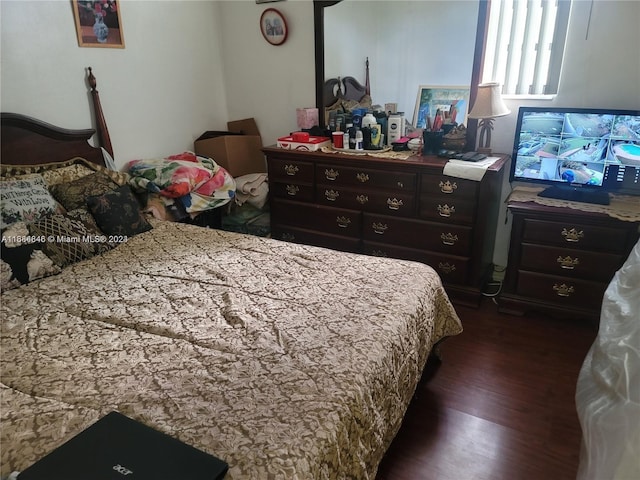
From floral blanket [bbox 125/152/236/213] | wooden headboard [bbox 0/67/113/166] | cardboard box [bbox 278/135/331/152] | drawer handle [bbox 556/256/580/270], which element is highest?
wooden headboard [bbox 0/67/113/166]

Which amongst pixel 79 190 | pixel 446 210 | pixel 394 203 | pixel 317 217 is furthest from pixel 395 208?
pixel 79 190

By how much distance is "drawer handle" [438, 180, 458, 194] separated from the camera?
257cm

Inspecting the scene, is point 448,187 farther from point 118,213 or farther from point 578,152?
point 118,213

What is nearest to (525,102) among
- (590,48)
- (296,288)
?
(590,48)

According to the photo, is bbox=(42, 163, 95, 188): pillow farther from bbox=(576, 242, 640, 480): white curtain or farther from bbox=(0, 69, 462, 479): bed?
bbox=(576, 242, 640, 480): white curtain

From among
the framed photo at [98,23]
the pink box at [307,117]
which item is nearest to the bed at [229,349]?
the framed photo at [98,23]

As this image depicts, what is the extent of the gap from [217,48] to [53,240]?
7.02 feet

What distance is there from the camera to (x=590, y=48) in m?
2.43

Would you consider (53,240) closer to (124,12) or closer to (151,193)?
(151,193)

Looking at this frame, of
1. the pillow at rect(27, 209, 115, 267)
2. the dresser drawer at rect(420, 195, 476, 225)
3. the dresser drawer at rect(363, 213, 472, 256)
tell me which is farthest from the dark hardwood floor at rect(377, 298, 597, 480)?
the pillow at rect(27, 209, 115, 267)

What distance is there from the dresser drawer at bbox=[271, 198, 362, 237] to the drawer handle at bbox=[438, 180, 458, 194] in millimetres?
575

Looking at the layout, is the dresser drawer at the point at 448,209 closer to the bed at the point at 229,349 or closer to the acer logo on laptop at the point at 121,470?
the bed at the point at 229,349

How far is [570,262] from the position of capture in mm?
2428

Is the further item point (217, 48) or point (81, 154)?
point (217, 48)
